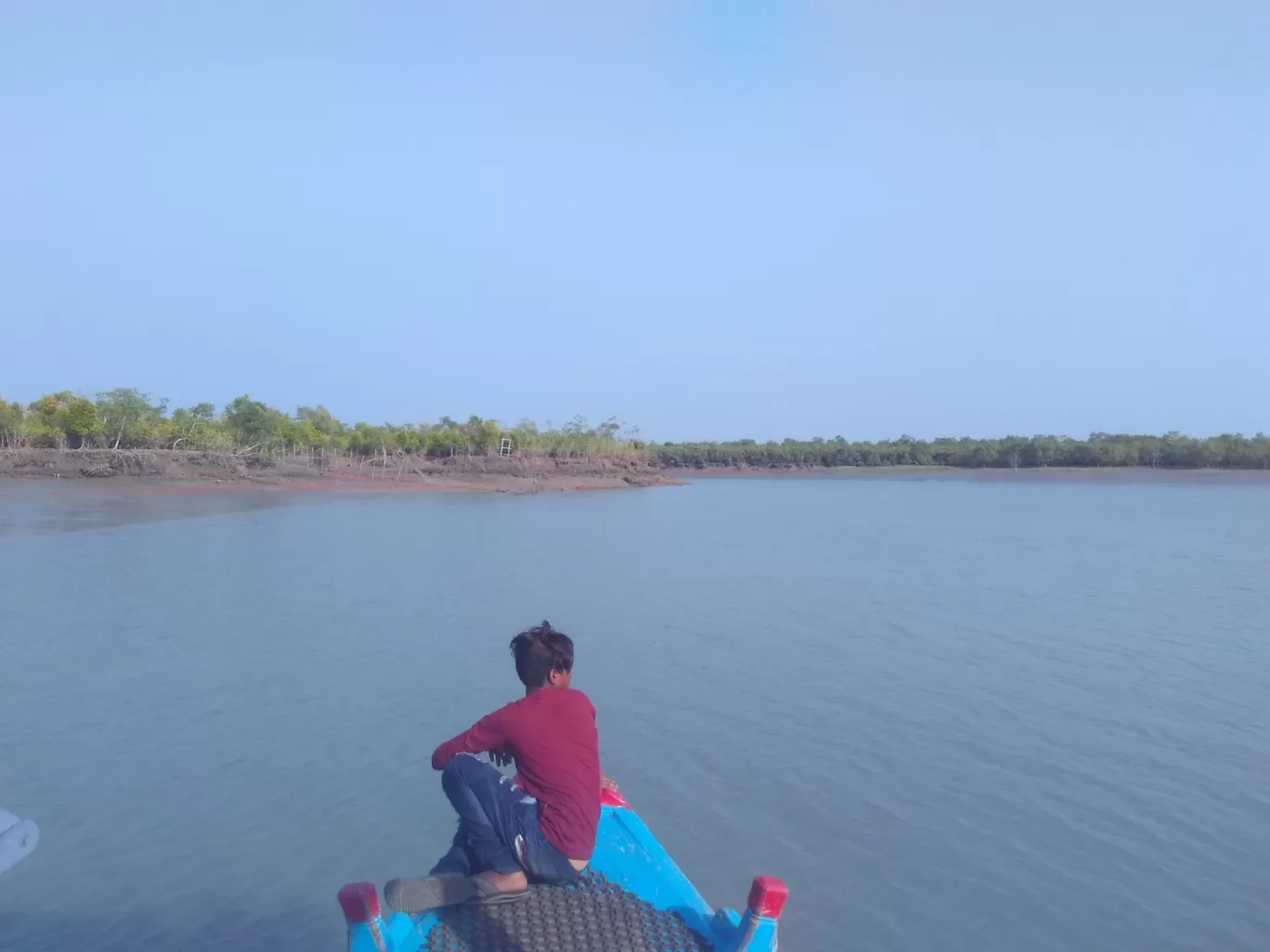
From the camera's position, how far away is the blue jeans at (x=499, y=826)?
11.3ft

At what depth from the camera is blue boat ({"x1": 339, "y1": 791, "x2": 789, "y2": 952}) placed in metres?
3.22

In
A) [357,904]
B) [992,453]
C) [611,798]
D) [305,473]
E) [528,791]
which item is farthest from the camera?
[992,453]

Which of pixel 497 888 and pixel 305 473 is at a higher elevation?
pixel 305 473

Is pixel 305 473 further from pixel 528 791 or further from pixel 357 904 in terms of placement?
pixel 357 904

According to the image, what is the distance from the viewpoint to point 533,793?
11.6 ft

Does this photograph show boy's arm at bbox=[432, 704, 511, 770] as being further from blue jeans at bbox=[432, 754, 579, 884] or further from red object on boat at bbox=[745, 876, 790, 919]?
red object on boat at bbox=[745, 876, 790, 919]

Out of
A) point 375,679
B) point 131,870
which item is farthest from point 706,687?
point 131,870

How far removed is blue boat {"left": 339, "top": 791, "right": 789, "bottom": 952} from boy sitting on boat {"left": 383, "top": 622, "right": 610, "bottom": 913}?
8 cm

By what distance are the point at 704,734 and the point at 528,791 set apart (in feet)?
14.7

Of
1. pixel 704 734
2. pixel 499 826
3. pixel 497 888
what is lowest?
pixel 704 734

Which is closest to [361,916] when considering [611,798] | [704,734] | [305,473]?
[611,798]

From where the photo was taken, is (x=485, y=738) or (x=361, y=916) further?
(x=485, y=738)

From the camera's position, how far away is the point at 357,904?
10.4 ft

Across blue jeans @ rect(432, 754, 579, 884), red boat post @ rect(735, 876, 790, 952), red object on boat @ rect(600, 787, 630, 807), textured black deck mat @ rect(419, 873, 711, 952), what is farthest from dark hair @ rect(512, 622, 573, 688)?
red boat post @ rect(735, 876, 790, 952)
